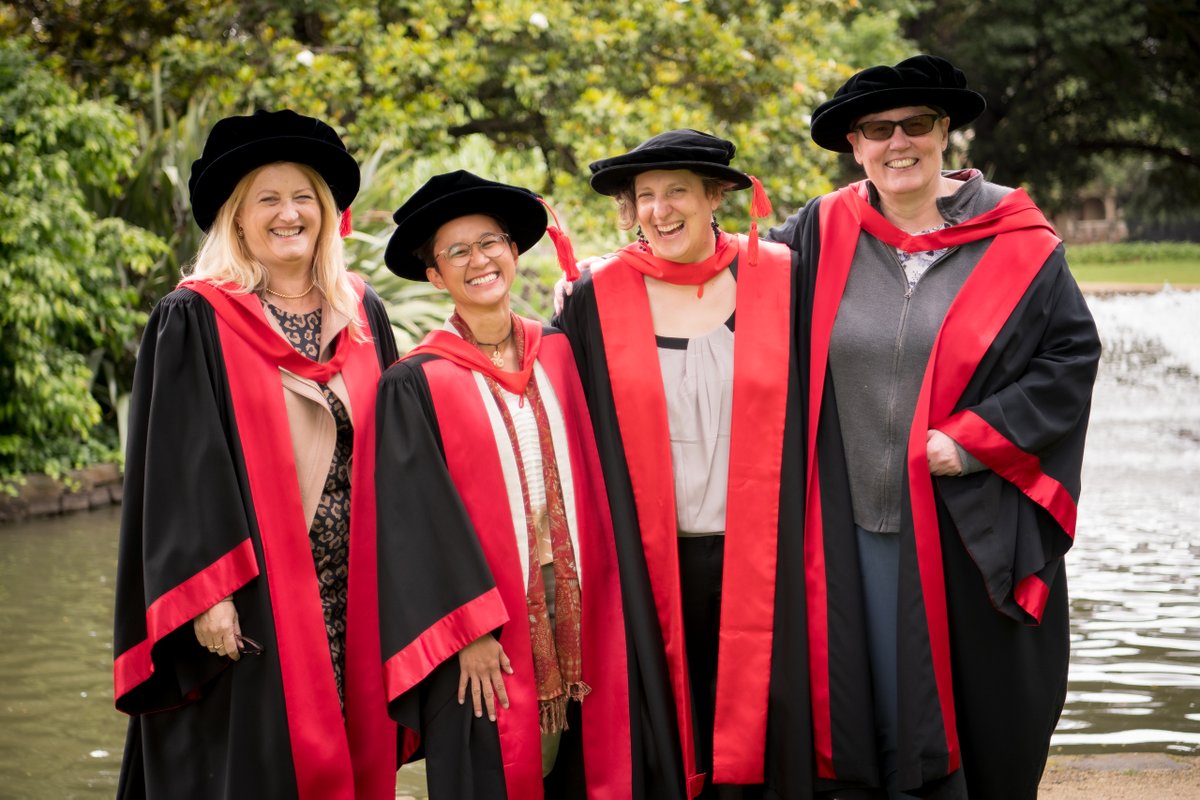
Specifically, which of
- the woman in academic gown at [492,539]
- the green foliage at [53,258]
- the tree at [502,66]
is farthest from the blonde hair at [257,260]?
the tree at [502,66]

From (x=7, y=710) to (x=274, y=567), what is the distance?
9.43ft

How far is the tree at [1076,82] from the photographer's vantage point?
77.6 feet

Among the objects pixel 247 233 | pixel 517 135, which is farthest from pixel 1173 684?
pixel 517 135

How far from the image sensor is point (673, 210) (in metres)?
3.40

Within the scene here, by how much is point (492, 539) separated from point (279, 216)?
96 centimetres

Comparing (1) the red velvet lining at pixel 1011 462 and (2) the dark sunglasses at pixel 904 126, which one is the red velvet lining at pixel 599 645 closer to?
(1) the red velvet lining at pixel 1011 462

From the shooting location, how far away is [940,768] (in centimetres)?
335

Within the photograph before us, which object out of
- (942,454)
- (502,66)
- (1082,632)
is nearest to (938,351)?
(942,454)

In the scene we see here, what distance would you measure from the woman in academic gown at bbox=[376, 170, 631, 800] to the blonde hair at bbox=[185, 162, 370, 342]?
0.15 m

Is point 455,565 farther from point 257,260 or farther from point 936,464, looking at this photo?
point 936,464

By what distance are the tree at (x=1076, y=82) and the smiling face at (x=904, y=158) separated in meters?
20.8

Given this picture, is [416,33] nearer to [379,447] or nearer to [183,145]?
[183,145]

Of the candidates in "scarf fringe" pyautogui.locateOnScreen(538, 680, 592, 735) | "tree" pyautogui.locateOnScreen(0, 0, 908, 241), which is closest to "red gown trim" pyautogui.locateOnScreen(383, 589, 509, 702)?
"scarf fringe" pyautogui.locateOnScreen(538, 680, 592, 735)

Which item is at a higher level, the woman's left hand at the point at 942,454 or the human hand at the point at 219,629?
the woman's left hand at the point at 942,454
